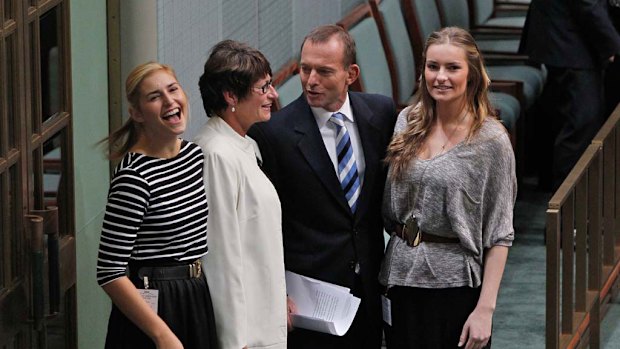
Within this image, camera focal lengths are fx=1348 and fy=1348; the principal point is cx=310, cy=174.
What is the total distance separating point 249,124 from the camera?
3.63 metres

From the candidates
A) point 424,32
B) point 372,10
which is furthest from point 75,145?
point 424,32

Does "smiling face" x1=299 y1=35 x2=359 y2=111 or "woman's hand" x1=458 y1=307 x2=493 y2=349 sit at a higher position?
"smiling face" x1=299 y1=35 x2=359 y2=111

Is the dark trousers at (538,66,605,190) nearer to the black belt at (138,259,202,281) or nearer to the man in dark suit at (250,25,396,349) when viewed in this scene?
the man in dark suit at (250,25,396,349)

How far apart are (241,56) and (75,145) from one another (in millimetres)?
832

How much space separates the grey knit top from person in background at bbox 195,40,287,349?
46 centimetres

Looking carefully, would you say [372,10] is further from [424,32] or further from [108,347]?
[108,347]

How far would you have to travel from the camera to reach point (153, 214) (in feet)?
10.9

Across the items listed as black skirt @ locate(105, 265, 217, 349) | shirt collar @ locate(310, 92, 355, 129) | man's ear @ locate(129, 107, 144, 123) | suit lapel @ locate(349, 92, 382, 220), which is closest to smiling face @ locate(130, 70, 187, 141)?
man's ear @ locate(129, 107, 144, 123)

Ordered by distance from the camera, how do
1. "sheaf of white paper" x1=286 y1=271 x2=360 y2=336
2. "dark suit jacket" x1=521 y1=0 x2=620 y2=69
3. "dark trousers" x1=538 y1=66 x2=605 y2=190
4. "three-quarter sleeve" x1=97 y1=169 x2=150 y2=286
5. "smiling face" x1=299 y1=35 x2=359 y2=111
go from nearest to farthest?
"three-quarter sleeve" x1=97 y1=169 x2=150 y2=286, "smiling face" x1=299 y1=35 x2=359 y2=111, "sheaf of white paper" x1=286 y1=271 x2=360 y2=336, "dark suit jacket" x1=521 y1=0 x2=620 y2=69, "dark trousers" x1=538 y1=66 x2=605 y2=190

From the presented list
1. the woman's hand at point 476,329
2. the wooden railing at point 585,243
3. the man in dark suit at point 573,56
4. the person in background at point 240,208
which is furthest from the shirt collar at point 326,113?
the man in dark suit at point 573,56

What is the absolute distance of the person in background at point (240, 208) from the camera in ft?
11.5

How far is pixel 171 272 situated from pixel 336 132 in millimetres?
804

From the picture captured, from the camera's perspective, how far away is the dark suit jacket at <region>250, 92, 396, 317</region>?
393cm

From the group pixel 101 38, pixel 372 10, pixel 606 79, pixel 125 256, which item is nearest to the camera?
pixel 125 256
